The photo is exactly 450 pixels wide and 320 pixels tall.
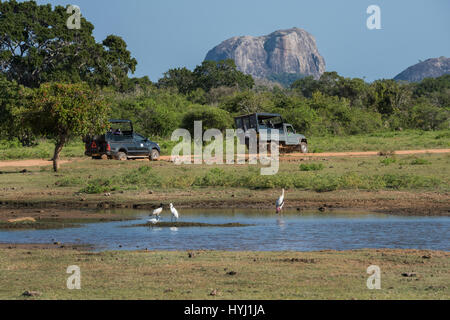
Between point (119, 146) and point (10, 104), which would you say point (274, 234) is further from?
point (10, 104)

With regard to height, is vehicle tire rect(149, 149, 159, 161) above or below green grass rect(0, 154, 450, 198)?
above

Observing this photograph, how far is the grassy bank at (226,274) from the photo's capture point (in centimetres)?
828

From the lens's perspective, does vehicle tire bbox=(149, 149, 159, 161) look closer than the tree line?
No

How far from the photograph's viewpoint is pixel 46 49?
59.9m

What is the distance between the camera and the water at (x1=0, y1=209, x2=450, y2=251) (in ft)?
43.0

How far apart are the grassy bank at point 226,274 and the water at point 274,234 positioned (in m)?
1.39

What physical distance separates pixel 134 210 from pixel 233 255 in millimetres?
8670

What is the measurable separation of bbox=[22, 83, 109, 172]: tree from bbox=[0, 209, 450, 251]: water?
368 inches

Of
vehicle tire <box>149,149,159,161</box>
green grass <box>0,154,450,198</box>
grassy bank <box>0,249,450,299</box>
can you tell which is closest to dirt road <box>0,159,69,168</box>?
green grass <box>0,154,450,198</box>

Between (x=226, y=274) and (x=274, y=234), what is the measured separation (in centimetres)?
506

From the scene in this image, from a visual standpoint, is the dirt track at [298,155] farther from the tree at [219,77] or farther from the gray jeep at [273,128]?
the tree at [219,77]

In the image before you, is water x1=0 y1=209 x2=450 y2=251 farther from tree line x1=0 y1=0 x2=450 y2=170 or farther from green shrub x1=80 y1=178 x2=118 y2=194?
tree line x1=0 y1=0 x2=450 y2=170

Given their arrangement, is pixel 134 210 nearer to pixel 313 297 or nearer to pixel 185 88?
pixel 313 297

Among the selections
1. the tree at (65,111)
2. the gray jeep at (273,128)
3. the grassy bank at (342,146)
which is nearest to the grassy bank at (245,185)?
the tree at (65,111)
